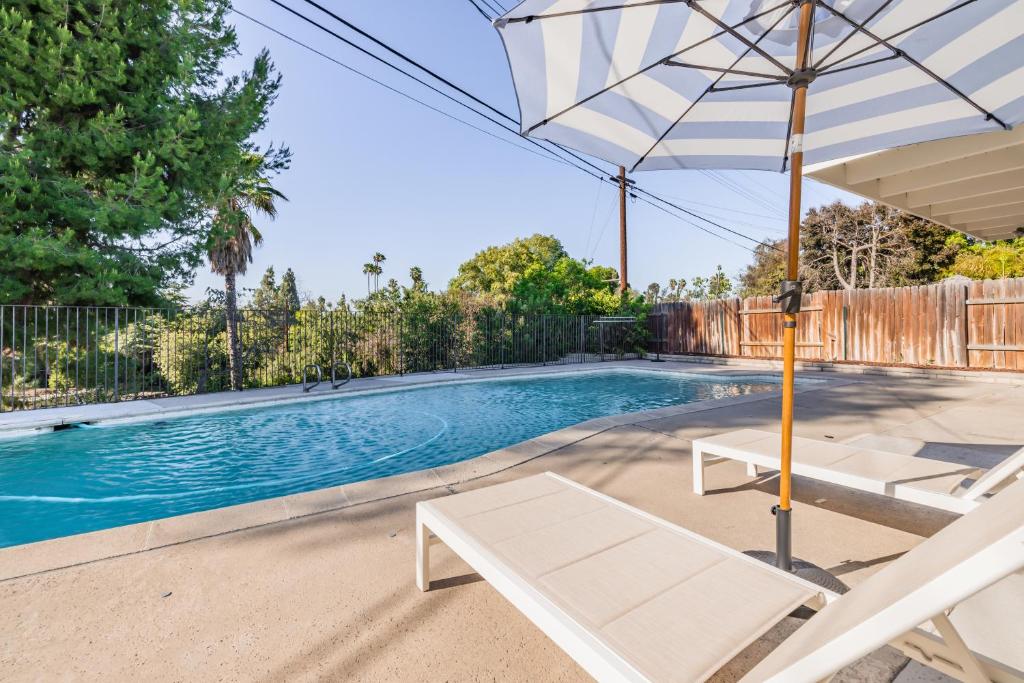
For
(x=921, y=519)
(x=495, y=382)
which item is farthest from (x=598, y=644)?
(x=495, y=382)

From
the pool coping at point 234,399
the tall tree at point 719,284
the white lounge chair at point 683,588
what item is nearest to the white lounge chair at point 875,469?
the white lounge chair at point 683,588

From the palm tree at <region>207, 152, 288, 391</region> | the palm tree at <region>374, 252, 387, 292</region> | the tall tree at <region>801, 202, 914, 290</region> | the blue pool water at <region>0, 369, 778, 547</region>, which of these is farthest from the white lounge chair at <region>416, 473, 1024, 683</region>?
the palm tree at <region>374, 252, 387, 292</region>

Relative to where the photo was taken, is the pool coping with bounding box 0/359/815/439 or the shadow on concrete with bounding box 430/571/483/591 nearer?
the shadow on concrete with bounding box 430/571/483/591

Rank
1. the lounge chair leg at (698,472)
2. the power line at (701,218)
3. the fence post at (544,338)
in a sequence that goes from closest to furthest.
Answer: the lounge chair leg at (698,472)
the fence post at (544,338)
the power line at (701,218)

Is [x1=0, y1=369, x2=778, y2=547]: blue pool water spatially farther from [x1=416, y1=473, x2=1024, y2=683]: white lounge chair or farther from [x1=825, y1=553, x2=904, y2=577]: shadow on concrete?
[x1=825, y1=553, x2=904, y2=577]: shadow on concrete

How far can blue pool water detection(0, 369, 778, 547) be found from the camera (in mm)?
3895

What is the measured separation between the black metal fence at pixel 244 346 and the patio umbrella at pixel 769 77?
29.0 ft

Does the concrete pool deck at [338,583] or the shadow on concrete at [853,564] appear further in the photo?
the shadow on concrete at [853,564]

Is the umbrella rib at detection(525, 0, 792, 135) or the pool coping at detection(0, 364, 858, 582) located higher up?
the umbrella rib at detection(525, 0, 792, 135)

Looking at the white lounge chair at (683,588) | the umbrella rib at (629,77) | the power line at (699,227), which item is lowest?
the white lounge chair at (683,588)

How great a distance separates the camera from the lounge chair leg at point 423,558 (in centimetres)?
198

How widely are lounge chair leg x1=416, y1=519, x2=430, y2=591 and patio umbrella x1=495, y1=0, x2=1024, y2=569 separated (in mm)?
1511

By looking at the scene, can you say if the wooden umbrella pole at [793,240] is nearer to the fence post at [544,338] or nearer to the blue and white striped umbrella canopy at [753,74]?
the blue and white striped umbrella canopy at [753,74]

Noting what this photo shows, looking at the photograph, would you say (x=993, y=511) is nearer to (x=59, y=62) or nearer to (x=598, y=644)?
(x=598, y=644)
